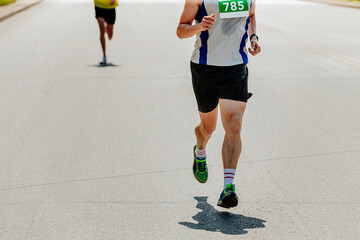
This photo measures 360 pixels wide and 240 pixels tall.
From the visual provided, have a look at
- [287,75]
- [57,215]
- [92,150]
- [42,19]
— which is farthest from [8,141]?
[42,19]

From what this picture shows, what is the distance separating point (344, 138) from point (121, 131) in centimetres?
240

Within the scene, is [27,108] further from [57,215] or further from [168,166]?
[57,215]

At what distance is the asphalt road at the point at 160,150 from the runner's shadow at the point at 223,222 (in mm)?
14

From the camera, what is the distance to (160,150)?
268 inches

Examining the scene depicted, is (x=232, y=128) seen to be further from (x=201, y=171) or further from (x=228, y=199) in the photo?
(x=201, y=171)

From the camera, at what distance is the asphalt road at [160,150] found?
4.74 m

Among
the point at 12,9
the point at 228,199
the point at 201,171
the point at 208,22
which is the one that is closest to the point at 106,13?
the point at 201,171

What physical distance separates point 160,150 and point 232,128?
1868 mm

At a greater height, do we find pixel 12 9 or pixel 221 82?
pixel 221 82

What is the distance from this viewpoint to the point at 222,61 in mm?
5066

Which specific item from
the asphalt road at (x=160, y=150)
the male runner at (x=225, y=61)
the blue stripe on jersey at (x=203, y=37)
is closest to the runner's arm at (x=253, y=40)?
the male runner at (x=225, y=61)

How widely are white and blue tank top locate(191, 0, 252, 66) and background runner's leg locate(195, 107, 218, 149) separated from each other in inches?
17.7

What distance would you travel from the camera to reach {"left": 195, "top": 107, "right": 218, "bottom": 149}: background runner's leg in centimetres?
536

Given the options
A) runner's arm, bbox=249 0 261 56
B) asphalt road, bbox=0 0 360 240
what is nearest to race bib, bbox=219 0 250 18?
runner's arm, bbox=249 0 261 56
